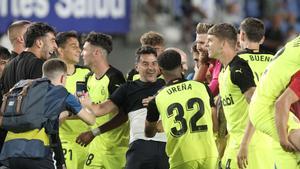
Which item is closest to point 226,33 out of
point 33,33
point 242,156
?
point 242,156

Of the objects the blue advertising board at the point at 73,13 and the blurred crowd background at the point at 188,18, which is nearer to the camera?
the blue advertising board at the point at 73,13

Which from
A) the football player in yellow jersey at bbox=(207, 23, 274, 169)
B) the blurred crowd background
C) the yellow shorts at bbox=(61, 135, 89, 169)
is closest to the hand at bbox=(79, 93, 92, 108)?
the yellow shorts at bbox=(61, 135, 89, 169)

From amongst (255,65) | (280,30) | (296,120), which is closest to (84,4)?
(280,30)

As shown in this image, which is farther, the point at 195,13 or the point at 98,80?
the point at 195,13

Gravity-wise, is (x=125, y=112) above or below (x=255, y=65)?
below

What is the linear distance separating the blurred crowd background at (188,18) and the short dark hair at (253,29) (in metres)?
11.0

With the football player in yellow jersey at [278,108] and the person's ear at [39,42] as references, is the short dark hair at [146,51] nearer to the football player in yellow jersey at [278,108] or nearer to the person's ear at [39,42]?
the person's ear at [39,42]

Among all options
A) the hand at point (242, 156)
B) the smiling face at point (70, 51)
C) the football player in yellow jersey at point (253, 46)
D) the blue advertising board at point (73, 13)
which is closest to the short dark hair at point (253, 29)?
the football player in yellow jersey at point (253, 46)

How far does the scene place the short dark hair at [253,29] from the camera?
1093 cm

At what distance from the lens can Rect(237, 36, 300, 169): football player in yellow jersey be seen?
8.42 metres

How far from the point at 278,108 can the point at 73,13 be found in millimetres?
13173

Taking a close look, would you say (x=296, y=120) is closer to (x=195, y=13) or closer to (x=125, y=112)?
(x=125, y=112)

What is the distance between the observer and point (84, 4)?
70.4ft

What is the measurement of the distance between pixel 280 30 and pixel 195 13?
2263 mm
